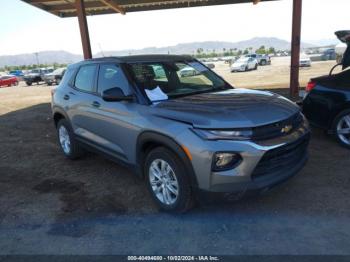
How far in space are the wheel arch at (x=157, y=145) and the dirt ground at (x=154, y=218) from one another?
562 millimetres

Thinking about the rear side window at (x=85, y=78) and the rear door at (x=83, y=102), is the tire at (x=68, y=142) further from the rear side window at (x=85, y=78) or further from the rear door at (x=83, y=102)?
the rear side window at (x=85, y=78)

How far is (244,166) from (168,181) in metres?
0.92

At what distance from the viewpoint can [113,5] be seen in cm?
1100

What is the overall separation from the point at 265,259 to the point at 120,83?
2.63m

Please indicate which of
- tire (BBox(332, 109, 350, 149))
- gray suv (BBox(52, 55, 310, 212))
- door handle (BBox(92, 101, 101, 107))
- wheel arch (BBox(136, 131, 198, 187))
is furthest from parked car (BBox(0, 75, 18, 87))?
tire (BBox(332, 109, 350, 149))

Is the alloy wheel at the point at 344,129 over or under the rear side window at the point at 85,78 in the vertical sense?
under

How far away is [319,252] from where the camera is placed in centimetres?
284

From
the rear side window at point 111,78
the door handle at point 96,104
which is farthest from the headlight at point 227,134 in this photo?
the door handle at point 96,104

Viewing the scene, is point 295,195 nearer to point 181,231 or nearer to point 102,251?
point 181,231

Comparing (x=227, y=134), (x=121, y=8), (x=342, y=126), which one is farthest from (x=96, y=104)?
(x=121, y=8)

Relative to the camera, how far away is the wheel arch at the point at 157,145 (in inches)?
124

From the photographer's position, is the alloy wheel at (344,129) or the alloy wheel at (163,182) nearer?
the alloy wheel at (163,182)

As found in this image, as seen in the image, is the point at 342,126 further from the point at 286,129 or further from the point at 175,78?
the point at 175,78

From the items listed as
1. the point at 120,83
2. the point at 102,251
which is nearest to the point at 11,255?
the point at 102,251
